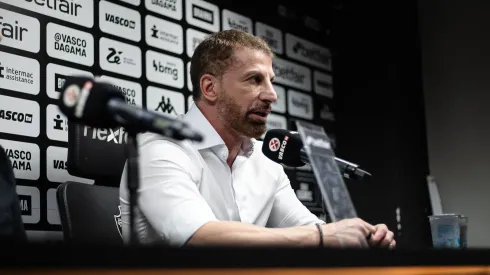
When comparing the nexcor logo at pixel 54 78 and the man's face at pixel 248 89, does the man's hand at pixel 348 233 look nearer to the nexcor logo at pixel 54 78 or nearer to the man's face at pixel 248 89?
the man's face at pixel 248 89

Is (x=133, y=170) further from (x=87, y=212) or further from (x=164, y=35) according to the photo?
(x=164, y=35)

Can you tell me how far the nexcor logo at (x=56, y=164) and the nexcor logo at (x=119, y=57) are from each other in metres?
0.40

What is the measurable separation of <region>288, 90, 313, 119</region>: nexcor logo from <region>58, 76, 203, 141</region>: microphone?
2.40m

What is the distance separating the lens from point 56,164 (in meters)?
2.31

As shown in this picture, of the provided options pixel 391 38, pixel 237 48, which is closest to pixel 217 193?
pixel 237 48

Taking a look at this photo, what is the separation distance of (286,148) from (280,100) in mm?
1732

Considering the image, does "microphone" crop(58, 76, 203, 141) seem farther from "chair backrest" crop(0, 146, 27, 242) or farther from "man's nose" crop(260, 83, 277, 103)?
"man's nose" crop(260, 83, 277, 103)

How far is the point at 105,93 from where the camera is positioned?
1.11 meters

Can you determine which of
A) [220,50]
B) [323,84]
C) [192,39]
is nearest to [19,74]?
[220,50]

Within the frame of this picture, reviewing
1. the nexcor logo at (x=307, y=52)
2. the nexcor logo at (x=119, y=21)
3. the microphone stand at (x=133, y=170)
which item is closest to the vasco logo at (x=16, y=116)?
the nexcor logo at (x=119, y=21)

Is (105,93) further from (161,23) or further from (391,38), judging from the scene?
(391,38)

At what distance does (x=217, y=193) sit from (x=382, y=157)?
1976mm

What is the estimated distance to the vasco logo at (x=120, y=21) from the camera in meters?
2.60

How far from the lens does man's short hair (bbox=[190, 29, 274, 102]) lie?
2.16 meters
